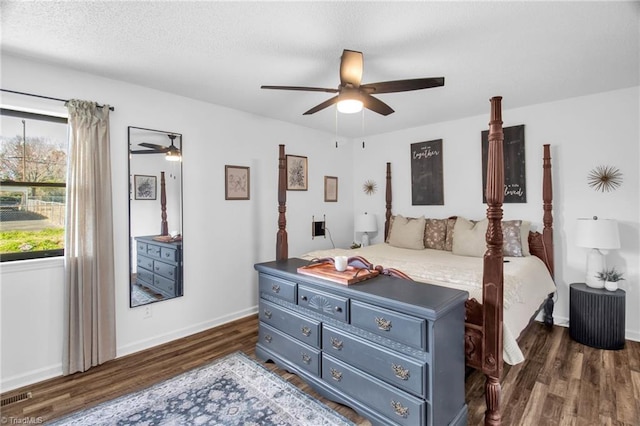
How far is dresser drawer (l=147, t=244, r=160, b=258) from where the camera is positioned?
310 centimetres

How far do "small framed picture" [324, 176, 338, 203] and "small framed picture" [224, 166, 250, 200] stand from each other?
1.44 metres

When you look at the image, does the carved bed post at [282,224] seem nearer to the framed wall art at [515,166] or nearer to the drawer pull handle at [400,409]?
the drawer pull handle at [400,409]

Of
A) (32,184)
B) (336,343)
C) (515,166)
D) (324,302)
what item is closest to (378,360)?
(336,343)

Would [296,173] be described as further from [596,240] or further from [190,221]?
[596,240]

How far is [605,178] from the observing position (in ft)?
10.5

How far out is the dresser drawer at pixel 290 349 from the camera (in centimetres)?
228

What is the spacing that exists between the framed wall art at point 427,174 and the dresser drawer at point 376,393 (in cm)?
306

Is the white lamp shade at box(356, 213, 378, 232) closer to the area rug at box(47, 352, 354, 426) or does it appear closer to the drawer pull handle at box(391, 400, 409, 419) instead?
the area rug at box(47, 352, 354, 426)

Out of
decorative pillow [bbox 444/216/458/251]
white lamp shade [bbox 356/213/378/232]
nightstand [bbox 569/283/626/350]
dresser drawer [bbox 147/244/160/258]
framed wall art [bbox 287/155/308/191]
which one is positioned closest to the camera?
nightstand [bbox 569/283/626/350]

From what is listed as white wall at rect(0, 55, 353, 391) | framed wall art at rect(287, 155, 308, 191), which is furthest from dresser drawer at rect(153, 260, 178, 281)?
framed wall art at rect(287, 155, 308, 191)

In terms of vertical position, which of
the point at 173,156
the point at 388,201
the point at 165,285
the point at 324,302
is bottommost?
the point at 165,285

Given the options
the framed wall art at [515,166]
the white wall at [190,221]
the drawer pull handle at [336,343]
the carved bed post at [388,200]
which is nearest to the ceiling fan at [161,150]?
the white wall at [190,221]

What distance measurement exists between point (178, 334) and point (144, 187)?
1572 mm

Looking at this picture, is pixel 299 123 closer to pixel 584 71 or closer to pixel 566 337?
pixel 584 71
